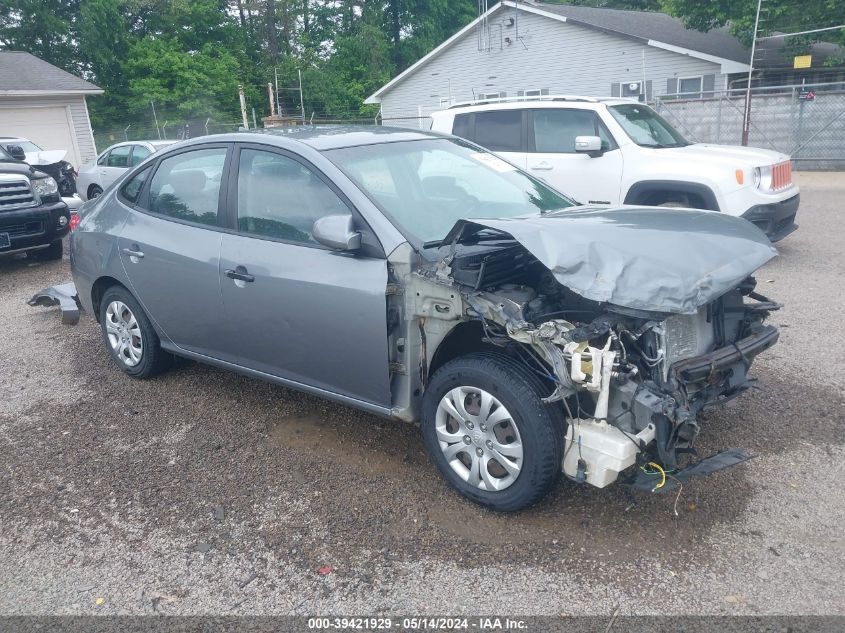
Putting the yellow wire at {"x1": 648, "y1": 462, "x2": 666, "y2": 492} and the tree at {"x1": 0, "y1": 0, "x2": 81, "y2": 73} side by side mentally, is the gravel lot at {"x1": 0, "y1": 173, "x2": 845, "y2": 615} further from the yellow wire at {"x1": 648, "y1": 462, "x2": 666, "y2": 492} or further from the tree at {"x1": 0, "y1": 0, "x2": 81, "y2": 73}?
the tree at {"x1": 0, "y1": 0, "x2": 81, "y2": 73}

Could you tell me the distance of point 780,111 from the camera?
55.9ft

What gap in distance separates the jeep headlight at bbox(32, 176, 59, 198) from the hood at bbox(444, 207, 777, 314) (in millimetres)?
7931

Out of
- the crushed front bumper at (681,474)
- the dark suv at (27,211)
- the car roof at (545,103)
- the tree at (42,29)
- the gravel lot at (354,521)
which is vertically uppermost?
the tree at (42,29)

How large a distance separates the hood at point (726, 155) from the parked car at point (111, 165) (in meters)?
9.84

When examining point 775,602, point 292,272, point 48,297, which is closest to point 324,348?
point 292,272

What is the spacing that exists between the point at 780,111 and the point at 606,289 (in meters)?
16.8

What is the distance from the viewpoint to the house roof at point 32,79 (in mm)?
23078

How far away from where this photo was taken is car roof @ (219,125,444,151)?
4121mm

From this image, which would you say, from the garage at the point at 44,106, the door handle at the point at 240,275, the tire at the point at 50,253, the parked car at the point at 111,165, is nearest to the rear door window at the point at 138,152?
the parked car at the point at 111,165

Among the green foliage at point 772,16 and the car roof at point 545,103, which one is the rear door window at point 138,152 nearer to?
the car roof at point 545,103

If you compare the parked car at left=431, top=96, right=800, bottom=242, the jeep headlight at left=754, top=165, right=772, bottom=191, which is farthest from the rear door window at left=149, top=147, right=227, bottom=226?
the jeep headlight at left=754, top=165, right=772, bottom=191

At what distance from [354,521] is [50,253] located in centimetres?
872

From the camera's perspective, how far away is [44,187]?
31.1ft

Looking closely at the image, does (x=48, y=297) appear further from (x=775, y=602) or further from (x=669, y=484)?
(x=775, y=602)
